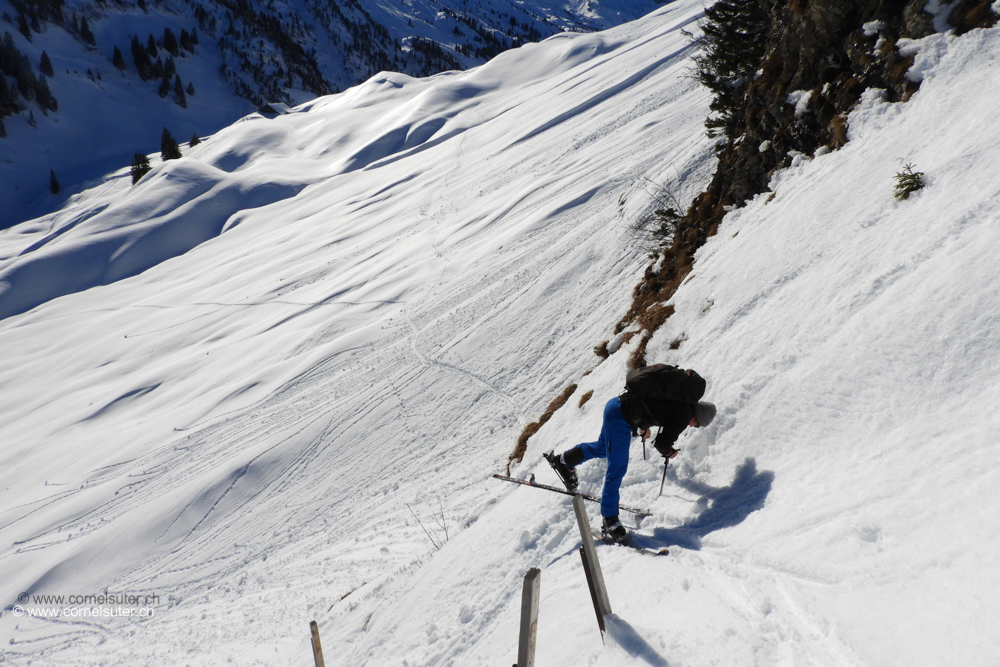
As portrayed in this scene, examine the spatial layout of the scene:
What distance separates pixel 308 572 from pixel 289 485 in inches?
94.6

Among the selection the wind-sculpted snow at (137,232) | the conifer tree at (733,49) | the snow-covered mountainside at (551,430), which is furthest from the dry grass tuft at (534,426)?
the wind-sculpted snow at (137,232)

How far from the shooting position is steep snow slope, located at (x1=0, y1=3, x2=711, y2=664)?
805 cm

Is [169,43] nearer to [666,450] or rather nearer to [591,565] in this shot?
[666,450]

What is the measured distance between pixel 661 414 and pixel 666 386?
252 millimetres

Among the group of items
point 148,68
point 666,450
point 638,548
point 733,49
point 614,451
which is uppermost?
point 148,68

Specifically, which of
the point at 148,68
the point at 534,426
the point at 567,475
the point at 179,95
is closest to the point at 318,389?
the point at 534,426

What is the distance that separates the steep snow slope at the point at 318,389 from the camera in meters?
8.05

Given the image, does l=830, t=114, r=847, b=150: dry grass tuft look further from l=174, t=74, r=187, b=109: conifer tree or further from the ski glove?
l=174, t=74, r=187, b=109: conifer tree

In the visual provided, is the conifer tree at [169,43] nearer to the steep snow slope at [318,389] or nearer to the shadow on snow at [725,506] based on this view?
the steep snow slope at [318,389]

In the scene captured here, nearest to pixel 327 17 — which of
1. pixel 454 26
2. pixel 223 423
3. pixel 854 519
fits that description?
pixel 454 26

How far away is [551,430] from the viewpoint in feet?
24.8

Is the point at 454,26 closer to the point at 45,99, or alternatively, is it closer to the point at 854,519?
the point at 45,99

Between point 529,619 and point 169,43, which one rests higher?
point 169,43

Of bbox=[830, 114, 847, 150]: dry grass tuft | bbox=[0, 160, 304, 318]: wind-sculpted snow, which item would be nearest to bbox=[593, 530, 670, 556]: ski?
bbox=[830, 114, 847, 150]: dry grass tuft
